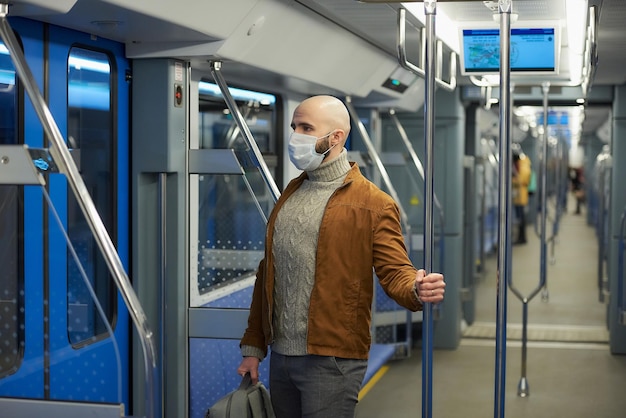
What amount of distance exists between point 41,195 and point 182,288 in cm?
108

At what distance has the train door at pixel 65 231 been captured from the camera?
11.7 ft

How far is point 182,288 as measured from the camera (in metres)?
4.59

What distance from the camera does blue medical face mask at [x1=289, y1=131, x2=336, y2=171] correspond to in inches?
119

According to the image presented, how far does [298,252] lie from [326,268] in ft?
0.34

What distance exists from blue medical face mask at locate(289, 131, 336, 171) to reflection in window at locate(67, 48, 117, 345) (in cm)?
127

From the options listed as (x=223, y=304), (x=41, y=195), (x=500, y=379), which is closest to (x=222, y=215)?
(x=223, y=304)

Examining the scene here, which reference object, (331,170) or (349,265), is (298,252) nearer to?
(349,265)

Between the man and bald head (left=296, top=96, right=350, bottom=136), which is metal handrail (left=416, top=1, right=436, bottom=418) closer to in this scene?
the man

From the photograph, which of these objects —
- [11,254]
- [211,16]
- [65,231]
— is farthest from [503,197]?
[11,254]

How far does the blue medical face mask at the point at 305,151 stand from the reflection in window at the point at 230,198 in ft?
5.09

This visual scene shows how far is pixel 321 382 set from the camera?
302cm

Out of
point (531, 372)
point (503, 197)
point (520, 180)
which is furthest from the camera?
point (520, 180)

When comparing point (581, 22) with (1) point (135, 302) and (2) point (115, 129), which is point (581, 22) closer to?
(2) point (115, 129)

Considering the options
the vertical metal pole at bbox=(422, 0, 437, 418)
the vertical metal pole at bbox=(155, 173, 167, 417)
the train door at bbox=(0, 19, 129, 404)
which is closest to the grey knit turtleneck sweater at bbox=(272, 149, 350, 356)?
the vertical metal pole at bbox=(422, 0, 437, 418)
